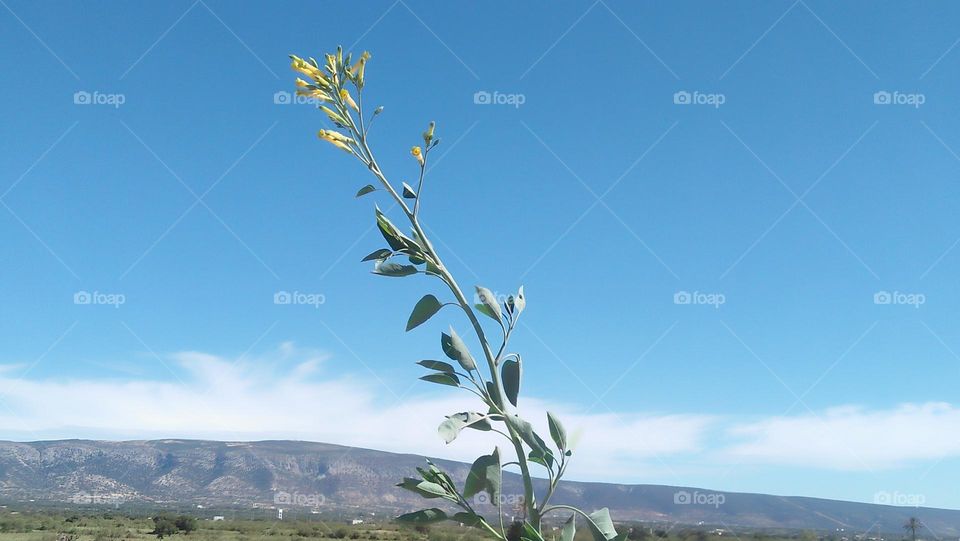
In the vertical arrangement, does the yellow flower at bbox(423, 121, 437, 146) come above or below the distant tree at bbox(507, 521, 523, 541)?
above

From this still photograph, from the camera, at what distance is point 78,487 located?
36.9 metres

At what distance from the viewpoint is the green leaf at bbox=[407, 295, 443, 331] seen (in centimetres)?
141

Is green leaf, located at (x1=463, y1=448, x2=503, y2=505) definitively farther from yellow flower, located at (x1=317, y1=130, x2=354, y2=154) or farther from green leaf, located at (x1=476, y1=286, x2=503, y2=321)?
yellow flower, located at (x1=317, y1=130, x2=354, y2=154)

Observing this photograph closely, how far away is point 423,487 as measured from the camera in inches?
52.9

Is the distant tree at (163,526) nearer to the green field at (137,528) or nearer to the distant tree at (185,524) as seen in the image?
the green field at (137,528)

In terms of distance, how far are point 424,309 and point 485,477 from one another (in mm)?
346

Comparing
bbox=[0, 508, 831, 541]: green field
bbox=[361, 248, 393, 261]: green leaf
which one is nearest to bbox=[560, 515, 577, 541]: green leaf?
bbox=[361, 248, 393, 261]: green leaf

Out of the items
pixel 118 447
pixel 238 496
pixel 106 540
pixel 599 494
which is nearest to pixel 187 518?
pixel 106 540

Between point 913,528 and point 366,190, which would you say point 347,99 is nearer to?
point 366,190

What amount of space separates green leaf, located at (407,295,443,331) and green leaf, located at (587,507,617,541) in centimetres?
51

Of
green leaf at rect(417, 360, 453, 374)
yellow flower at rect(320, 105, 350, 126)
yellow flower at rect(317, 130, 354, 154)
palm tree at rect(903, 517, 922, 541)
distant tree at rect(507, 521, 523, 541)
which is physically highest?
yellow flower at rect(320, 105, 350, 126)

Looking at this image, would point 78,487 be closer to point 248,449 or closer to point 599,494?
point 248,449

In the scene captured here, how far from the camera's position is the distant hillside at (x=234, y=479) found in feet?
88.1

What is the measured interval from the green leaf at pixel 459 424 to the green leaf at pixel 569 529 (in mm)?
245
